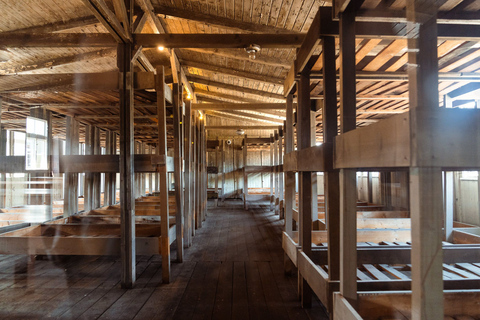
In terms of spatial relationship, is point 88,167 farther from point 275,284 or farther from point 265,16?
point 265,16

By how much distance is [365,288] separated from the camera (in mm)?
1998

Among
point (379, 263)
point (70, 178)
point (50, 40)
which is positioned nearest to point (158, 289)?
point (379, 263)

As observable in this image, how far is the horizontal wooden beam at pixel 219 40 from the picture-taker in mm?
3575

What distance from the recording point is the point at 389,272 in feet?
10.1

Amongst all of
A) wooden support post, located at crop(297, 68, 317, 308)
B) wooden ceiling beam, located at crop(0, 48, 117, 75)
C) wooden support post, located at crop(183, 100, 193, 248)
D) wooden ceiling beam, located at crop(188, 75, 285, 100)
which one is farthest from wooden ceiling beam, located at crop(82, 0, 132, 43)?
wooden ceiling beam, located at crop(188, 75, 285, 100)

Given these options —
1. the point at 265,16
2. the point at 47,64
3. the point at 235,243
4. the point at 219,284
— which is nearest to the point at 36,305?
the point at 219,284

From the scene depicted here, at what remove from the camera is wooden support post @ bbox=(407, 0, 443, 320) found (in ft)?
3.15

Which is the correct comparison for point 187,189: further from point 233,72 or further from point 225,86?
point 225,86

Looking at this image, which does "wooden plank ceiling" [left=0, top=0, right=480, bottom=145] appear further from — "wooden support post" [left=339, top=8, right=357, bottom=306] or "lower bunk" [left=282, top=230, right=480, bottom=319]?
"lower bunk" [left=282, top=230, right=480, bottom=319]

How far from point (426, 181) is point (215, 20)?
443 cm

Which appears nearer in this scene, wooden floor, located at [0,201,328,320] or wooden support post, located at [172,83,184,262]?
wooden floor, located at [0,201,328,320]

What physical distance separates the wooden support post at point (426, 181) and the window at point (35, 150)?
437cm

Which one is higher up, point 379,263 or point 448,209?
point 448,209

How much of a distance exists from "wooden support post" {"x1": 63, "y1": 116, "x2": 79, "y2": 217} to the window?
6.03 feet
